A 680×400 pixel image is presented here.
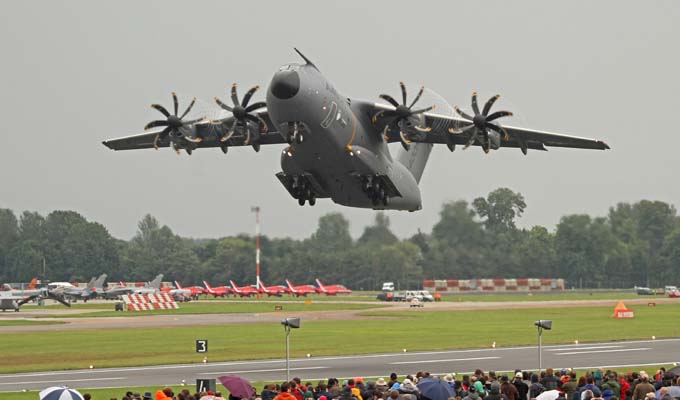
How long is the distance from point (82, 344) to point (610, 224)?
98.6 m

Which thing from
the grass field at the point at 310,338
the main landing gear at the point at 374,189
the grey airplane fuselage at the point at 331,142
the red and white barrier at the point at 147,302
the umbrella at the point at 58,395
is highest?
the grey airplane fuselage at the point at 331,142

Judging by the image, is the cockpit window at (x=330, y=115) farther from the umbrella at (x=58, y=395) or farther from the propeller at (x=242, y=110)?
the umbrella at (x=58, y=395)

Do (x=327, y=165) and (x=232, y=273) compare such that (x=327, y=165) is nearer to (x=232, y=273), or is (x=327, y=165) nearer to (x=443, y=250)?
(x=443, y=250)

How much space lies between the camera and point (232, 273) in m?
138

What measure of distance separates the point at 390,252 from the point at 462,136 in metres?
72.2

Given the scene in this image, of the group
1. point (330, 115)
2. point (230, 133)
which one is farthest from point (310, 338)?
point (330, 115)

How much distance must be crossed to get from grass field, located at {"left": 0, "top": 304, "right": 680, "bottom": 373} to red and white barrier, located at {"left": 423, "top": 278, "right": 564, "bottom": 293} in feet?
166

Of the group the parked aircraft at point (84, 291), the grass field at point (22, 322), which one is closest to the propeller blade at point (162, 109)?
the grass field at point (22, 322)

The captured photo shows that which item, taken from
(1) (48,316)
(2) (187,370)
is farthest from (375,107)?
(1) (48,316)

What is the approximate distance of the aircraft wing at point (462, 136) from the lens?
43.8m

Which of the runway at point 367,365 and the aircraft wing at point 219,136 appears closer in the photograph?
the runway at point 367,365

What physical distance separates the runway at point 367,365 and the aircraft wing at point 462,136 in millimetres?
9308

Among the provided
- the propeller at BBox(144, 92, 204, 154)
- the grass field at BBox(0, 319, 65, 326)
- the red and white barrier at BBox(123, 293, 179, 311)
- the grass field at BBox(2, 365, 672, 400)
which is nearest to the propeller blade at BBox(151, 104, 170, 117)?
the propeller at BBox(144, 92, 204, 154)

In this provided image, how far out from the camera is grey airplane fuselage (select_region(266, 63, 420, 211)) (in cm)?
3709
